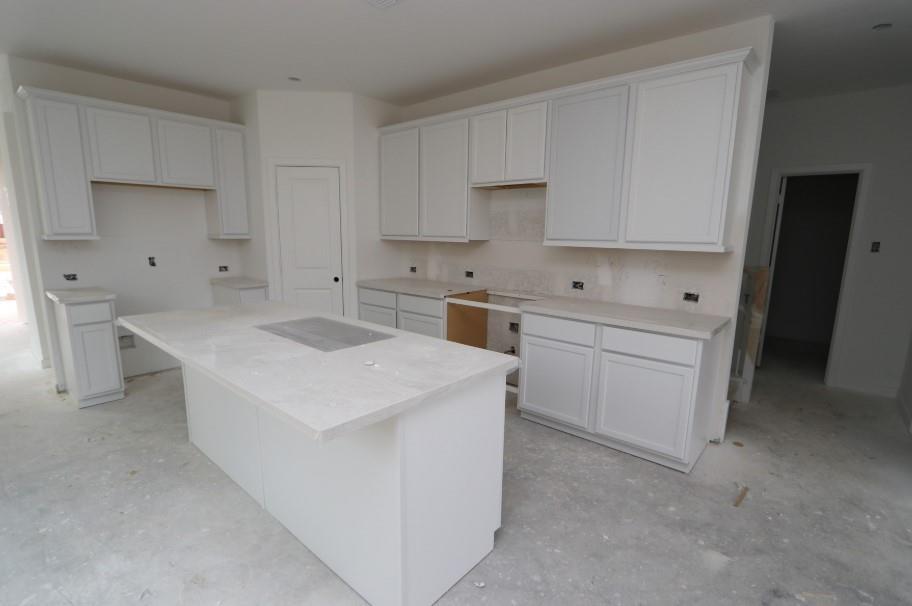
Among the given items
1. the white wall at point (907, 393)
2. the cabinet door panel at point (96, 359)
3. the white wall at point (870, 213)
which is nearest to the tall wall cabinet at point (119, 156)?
the cabinet door panel at point (96, 359)

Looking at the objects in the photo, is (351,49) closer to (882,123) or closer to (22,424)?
(22,424)

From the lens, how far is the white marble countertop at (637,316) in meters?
2.50

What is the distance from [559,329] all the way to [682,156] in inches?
52.2

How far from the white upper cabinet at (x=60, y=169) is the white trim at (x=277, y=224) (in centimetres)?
136

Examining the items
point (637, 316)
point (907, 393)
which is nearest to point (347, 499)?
point (637, 316)

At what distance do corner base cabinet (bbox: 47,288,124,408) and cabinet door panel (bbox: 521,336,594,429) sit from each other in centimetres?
327

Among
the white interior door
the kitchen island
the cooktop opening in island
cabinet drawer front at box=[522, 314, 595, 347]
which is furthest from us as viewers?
the white interior door

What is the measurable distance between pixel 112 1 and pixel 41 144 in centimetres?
144

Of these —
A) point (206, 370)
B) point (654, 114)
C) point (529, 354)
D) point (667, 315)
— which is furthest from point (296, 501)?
point (654, 114)

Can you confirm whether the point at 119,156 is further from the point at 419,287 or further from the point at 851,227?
the point at 851,227

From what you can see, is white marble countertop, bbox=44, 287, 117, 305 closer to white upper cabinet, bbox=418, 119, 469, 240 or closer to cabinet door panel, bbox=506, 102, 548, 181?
white upper cabinet, bbox=418, 119, 469, 240

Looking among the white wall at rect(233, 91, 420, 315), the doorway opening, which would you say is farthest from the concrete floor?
the doorway opening

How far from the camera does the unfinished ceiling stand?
2.55 meters

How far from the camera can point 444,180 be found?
3.97 meters
